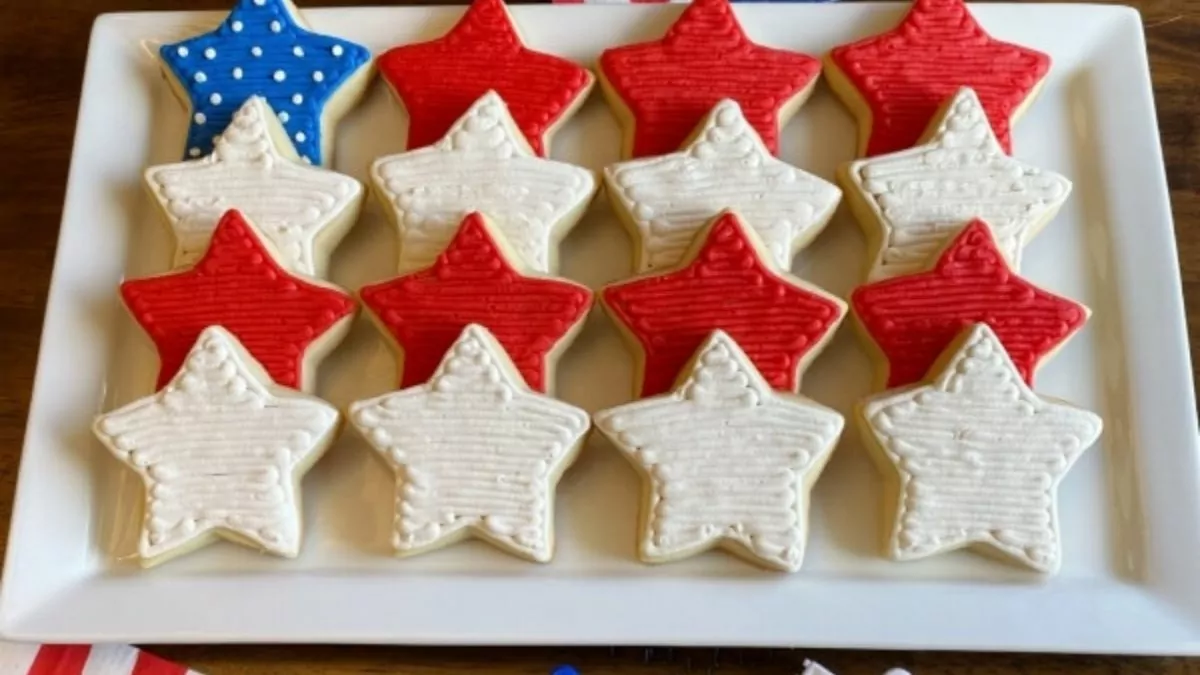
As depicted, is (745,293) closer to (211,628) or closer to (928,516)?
(928,516)

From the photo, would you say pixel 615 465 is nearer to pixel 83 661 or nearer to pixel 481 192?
pixel 481 192

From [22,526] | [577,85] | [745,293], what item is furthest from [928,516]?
[22,526]

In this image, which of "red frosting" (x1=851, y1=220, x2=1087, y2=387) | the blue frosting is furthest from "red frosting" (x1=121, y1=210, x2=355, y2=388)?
"red frosting" (x1=851, y1=220, x2=1087, y2=387)

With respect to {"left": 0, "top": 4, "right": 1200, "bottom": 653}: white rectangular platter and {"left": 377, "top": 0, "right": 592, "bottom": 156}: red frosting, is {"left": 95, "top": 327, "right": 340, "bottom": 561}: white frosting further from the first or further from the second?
{"left": 377, "top": 0, "right": 592, "bottom": 156}: red frosting

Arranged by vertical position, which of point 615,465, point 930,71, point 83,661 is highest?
point 930,71

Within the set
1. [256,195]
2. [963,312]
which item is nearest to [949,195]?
[963,312]

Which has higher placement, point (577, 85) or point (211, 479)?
point (577, 85)

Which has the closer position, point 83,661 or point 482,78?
point 83,661
